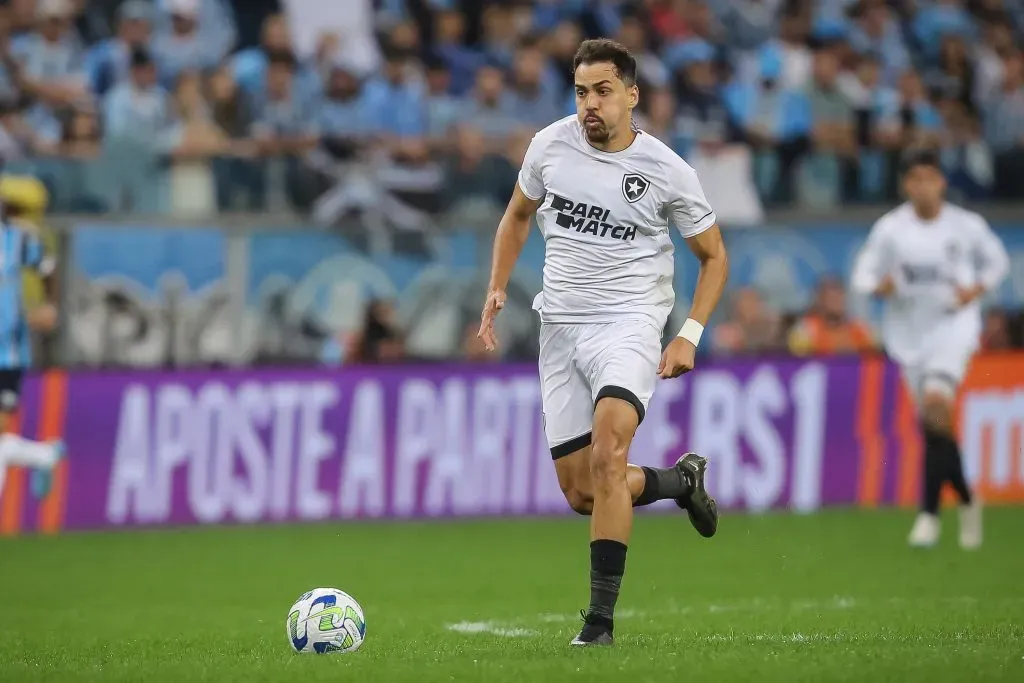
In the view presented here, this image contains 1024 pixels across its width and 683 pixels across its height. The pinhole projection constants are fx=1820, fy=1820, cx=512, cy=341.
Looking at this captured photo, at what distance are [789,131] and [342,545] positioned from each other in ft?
25.1

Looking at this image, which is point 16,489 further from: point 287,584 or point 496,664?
point 496,664

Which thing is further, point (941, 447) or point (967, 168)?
point (967, 168)

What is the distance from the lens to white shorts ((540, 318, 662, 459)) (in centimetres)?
802

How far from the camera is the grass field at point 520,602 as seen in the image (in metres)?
7.25

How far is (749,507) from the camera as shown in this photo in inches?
648

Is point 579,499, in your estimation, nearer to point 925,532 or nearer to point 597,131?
point 597,131

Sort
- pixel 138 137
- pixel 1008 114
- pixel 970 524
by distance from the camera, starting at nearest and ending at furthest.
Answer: pixel 970 524
pixel 138 137
pixel 1008 114

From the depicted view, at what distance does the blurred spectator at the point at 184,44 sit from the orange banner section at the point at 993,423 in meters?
8.22

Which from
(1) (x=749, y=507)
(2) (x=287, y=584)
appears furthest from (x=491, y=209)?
(2) (x=287, y=584)

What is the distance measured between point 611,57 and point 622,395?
58.7 inches

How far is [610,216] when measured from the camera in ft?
27.0

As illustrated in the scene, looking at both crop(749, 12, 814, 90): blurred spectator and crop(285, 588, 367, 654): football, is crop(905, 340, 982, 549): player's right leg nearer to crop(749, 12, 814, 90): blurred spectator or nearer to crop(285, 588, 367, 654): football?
crop(285, 588, 367, 654): football

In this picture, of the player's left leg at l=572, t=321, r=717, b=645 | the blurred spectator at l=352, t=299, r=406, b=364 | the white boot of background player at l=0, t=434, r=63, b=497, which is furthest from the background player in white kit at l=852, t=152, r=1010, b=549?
the white boot of background player at l=0, t=434, r=63, b=497

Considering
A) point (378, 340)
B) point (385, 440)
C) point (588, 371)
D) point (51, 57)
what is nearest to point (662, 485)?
point (588, 371)
